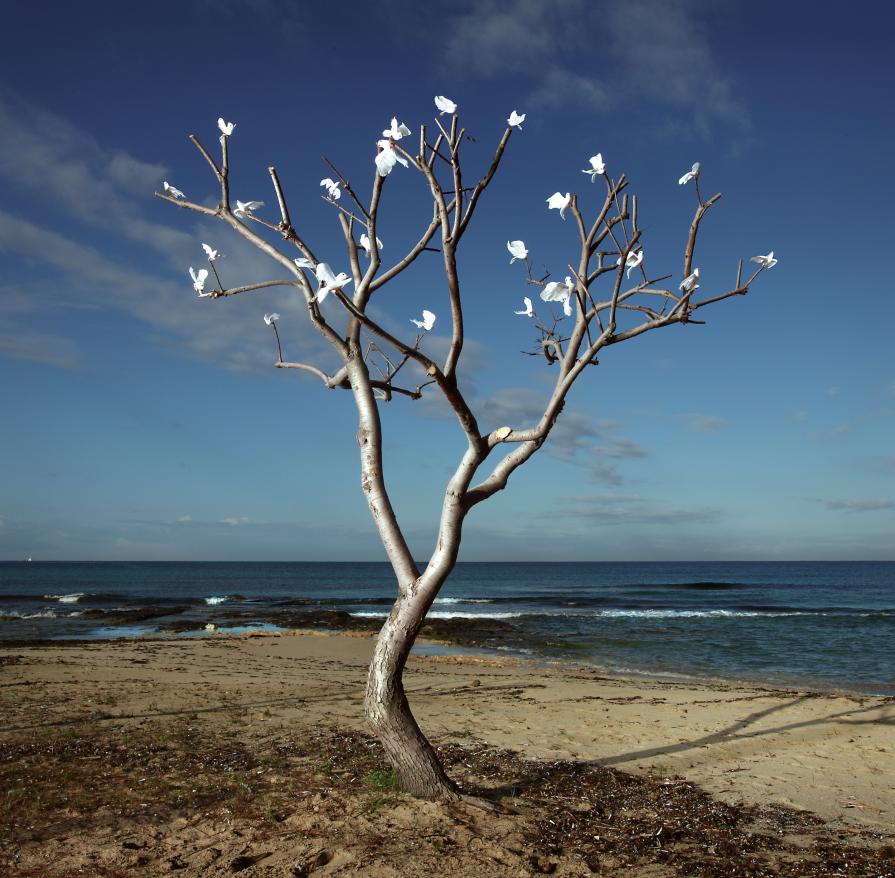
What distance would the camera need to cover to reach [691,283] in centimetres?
411

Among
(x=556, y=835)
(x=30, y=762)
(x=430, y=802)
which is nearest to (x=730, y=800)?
(x=556, y=835)

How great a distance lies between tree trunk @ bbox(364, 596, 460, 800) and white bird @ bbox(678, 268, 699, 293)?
2.54m

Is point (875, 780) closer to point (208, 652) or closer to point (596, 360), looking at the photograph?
point (596, 360)

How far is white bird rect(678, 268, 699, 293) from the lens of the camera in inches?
160

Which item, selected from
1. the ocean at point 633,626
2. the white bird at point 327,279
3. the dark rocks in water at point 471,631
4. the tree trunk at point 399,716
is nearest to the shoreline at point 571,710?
the tree trunk at point 399,716

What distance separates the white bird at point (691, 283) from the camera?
Answer: 407 centimetres

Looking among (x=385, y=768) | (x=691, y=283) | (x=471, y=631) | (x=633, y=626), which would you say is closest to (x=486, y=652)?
(x=471, y=631)

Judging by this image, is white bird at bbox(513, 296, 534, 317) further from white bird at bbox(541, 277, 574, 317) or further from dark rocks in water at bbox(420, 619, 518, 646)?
dark rocks in water at bbox(420, 619, 518, 646)

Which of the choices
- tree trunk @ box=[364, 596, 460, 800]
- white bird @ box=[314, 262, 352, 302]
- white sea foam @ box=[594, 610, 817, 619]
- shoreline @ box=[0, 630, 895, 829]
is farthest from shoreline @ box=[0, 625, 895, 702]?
white sea foam @ box=[594, 610, 817, 619]

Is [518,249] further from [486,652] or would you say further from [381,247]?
[486,652]

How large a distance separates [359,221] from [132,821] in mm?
4173

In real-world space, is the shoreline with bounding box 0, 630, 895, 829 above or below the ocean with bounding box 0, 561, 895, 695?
above

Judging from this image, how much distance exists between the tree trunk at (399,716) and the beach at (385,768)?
18cm

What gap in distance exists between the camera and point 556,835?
14.4 feet
